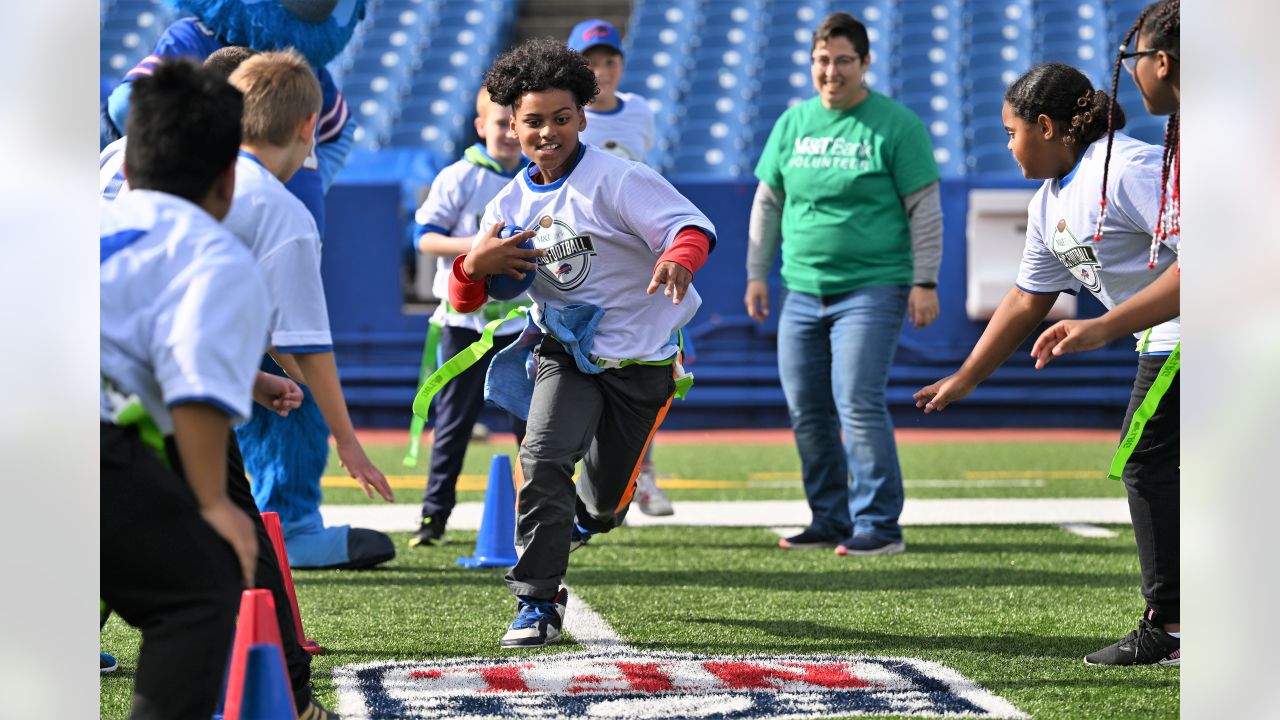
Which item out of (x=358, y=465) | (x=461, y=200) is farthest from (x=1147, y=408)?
(x=461, y=200)

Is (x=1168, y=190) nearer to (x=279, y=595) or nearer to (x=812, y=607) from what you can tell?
(x=812, y=607)

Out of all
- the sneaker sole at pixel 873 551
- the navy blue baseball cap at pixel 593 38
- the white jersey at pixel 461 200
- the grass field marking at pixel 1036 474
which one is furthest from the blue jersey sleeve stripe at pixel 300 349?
the grass field marking at pixel 1036 474

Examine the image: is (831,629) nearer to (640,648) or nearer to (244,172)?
(640,648)

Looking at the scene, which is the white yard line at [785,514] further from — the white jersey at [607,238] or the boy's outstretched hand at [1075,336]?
the boy's outstretched hand at [1075,336]

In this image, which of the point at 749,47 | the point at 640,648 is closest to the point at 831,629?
the point at 640,648

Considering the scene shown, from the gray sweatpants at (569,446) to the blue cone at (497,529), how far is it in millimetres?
1052

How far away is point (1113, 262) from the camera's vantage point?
3703 millimetres

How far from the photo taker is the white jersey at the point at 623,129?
21.1 ft

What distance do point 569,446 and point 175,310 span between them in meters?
1.88

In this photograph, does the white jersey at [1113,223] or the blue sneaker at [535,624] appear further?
the blue sneaker at [535,624]

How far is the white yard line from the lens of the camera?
21.8 ft

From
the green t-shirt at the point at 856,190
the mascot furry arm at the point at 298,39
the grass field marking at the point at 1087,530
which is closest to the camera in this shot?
the mascot furry arm at the point at 298,39
